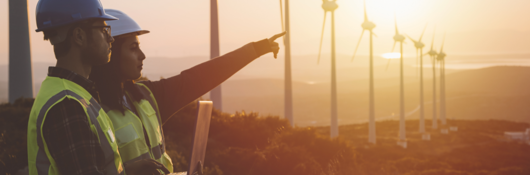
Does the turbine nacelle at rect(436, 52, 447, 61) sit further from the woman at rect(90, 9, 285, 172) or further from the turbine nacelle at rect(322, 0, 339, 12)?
the woman at rect(90, 9, 285, 172)

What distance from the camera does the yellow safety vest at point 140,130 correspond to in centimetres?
272

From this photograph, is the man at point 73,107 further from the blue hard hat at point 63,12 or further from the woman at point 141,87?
the woman at point 141,87

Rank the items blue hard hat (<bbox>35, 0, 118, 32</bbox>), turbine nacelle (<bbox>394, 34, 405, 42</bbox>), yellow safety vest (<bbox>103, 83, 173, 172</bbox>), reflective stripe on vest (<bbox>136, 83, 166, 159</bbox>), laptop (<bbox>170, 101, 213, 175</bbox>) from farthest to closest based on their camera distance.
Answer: turbine nacelle (<bbox>394, 34, 405, 42</bbox>) → reflective stripe on vest (<bbox>136, 83, 166, 159</bbox>) → yellow safety vest (<bbox>103, 83, 173, 172</bbox>) → laptop (<bbox>170, 101, 213, 175</bbox>) → blue hard hat (<bbox>35, 0, 118, 32</bbox>)

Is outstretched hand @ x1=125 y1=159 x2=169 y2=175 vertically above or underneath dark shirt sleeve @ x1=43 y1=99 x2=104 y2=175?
underneath

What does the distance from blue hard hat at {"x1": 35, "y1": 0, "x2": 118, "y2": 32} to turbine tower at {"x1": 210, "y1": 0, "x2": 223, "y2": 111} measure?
25.0 metres

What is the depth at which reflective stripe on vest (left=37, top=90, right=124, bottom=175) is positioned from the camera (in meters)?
2.11

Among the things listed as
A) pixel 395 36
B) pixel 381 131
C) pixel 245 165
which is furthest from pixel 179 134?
pixel 381 131

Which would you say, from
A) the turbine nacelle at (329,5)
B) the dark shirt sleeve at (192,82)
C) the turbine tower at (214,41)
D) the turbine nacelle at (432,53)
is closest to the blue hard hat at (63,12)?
the dark shirt sleeve at (192,82)

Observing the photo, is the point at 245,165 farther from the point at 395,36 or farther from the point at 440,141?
the point at 440,141

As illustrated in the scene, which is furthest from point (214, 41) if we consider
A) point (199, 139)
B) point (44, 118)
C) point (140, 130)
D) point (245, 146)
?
point (44, 118)

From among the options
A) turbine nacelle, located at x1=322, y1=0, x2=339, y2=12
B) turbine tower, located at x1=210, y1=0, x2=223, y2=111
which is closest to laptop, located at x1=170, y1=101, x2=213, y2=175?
turbine tower, located at x1=210, y1=0, x2=223, y2=111

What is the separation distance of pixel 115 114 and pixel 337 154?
1737 centimetres

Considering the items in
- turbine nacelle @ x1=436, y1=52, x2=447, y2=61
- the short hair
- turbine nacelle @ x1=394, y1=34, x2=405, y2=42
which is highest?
the short hair

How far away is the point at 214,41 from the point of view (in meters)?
28.6
